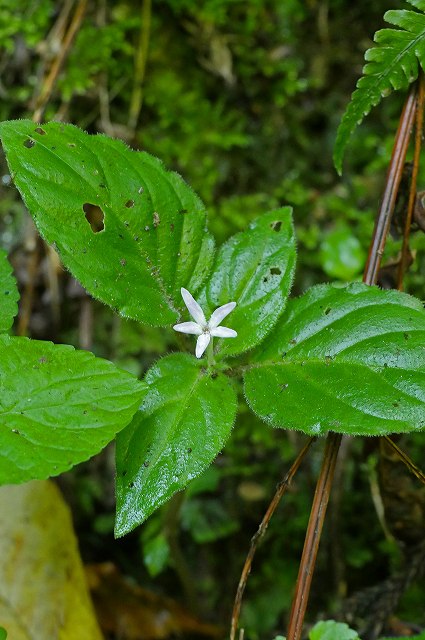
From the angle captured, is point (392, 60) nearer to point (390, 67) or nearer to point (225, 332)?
point (390, 67)

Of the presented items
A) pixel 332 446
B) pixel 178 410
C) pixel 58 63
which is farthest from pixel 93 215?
pixel 332 446

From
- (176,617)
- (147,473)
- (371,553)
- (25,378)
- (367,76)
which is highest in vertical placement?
(367,76)

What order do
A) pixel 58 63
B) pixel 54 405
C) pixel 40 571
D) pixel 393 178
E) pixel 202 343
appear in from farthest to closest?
pixel 58 63, pixel 40 571, pixel 393 178, pixel 202 343, pixel 54 405

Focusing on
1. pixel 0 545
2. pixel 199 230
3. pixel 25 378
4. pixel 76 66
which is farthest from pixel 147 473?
pixel 76 66

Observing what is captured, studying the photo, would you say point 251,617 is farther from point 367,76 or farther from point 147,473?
point 367,76

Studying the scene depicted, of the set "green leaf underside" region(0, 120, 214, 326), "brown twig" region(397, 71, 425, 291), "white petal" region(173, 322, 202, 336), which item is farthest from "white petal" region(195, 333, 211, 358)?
"brown twig" region(397, 71, 425, 291)

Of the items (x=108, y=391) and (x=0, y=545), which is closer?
(x=108, y=391)
